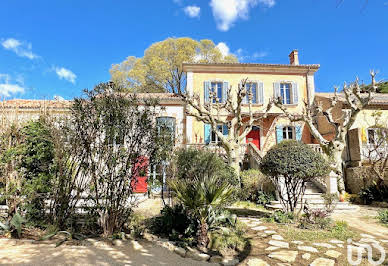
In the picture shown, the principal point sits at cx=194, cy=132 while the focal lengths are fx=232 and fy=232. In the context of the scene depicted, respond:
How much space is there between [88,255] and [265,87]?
15.8 m

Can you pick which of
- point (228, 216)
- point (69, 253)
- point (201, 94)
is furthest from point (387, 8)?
point (201, 94)

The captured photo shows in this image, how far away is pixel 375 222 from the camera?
23.2ft

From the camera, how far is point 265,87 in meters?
17.0

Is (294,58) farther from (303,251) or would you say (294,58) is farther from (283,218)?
(303,251)

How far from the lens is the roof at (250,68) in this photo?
16.6 meters

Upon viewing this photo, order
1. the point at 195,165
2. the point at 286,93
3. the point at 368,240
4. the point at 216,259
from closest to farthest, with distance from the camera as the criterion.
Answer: the point at 216,259, the point at 368,240, the point at 195,165, the point at 286,93

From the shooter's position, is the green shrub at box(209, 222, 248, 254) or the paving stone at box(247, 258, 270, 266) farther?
the green shrub at box(209, 222, 248, 254)

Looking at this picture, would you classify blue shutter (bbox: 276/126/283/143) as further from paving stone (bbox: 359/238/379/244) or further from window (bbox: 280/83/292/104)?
paving stone (bbox: 359/238/379/244)

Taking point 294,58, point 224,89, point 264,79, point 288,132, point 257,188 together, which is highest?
point 294,58

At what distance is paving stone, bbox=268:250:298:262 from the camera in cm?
410

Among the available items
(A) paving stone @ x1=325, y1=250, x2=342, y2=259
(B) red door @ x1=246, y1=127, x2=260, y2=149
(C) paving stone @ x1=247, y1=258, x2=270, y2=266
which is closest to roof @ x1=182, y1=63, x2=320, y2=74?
(B) red door @ x1=246, y1=127, x2=260, y2=149

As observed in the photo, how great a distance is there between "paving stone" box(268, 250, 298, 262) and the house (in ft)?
39.2

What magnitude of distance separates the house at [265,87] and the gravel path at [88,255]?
12.2 meters

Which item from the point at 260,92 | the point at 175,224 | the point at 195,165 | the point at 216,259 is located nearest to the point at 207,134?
the point at 260,92
